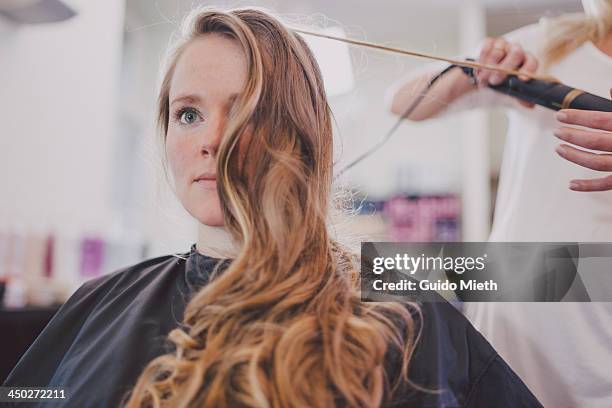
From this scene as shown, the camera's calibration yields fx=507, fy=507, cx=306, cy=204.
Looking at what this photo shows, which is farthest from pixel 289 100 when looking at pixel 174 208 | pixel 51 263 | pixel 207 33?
pixel 51 263

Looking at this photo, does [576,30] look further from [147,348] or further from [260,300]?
[147,348]

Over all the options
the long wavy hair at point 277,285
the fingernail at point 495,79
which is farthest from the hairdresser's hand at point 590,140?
the long wavy hair at point 277,285

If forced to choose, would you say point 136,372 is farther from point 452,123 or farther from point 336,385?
point 452,123

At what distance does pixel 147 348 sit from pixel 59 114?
57 centimetres

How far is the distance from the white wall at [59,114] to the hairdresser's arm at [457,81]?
525mm

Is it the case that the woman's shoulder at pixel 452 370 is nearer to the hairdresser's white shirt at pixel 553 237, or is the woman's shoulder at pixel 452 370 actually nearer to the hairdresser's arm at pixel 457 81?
the hairdresser's white shirt at pixel 553 237

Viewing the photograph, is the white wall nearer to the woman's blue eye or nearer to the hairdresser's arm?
the woman's blue eye

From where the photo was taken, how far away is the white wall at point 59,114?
36.6 inches

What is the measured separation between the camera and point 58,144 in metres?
1.02

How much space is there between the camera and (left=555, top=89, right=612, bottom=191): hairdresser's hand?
0.71 m

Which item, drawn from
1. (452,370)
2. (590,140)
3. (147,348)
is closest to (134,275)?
(147,348)

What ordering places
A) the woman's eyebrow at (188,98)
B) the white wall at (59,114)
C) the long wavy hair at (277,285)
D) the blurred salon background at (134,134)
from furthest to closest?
the white wall at (59,114)
the blurred salon background at (134,134)
the woman's eyebrow at (188,98)
the long wavy hair at (277,285)

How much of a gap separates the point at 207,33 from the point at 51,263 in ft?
2.23

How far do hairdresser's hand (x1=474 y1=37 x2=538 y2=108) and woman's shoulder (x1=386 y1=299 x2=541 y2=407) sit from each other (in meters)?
0.37
